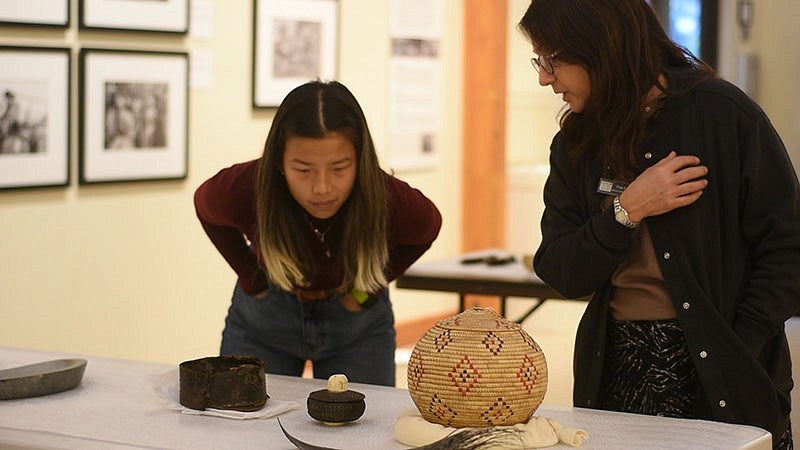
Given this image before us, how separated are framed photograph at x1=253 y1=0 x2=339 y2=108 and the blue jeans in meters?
3.17

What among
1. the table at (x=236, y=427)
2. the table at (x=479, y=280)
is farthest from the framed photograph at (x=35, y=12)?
the table at (x=236, y=427)

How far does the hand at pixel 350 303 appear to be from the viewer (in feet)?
9.43

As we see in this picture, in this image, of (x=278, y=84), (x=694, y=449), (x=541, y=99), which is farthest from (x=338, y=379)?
(x=541, y=99)

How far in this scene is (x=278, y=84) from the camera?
6102mm

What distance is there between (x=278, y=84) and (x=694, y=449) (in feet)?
14.2

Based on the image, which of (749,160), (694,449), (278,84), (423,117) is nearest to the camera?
(694,449)

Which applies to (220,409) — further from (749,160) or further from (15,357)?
(749,160)

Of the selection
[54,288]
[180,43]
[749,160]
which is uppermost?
[180,43]

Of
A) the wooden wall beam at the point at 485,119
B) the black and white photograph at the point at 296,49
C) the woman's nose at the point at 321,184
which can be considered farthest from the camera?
the wooden wall beam at the point at 485,119

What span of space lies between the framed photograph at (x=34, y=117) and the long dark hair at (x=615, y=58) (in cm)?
276

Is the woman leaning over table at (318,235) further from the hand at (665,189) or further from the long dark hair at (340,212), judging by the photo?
the hand at (665,189)

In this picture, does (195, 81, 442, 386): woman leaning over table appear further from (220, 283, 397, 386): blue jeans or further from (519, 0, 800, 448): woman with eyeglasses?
(519, 0, 800, 448): woman with eyeglasses

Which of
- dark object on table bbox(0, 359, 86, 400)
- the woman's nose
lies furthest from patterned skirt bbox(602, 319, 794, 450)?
dark object on table bbox(0, 359, 86, 400)

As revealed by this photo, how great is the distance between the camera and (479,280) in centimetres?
490
